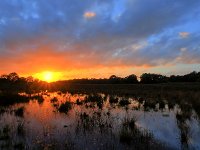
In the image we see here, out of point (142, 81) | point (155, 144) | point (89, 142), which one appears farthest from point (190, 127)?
point (142, 81)

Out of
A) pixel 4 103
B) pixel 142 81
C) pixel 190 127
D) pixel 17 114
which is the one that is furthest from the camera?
pixel 142 81

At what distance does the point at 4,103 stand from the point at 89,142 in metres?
17.8

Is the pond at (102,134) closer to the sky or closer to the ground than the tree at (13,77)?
closer to the ground

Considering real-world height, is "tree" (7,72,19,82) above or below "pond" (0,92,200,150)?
above

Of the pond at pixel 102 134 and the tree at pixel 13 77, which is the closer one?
the pond at pixel 102 134

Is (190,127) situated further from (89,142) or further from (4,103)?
(4,103)

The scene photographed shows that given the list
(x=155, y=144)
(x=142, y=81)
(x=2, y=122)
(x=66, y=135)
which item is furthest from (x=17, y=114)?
(x=142, y=81)

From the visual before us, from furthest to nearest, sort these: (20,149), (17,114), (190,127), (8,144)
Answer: (17,114) < (190,127) < (8,144) < (20,149)

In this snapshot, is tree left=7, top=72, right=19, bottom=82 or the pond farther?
tree left=7, top=72, right=19, bottom=82

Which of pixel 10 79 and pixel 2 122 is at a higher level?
pixel 10 79

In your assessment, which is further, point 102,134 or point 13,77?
point 13,77

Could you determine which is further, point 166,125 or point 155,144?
point 166,125

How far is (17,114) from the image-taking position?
18469 mm

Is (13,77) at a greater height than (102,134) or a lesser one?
greater
